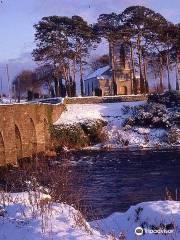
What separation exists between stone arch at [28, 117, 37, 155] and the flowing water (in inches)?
108

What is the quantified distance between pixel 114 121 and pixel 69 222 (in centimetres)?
4030

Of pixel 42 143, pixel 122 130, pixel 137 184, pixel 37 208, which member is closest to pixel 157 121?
pixel 122 130

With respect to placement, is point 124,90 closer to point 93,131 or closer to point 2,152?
point 93,131

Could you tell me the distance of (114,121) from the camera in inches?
1907

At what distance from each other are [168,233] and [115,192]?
13.5 meters

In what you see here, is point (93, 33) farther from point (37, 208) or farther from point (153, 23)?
point (37, 208)

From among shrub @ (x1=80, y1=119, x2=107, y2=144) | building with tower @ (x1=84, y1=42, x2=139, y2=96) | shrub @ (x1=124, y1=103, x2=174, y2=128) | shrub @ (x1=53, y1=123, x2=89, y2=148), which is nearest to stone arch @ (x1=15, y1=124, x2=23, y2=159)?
shrub @ (x1=53, y1=123, x2=89, y2=148)

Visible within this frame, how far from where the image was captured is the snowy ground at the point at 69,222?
7.60m

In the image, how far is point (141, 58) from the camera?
208 ft

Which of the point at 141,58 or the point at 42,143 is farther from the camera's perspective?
the point at 141,58

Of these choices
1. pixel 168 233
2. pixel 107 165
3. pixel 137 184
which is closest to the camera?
pixel 168 233

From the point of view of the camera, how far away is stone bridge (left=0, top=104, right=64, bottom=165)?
106ft

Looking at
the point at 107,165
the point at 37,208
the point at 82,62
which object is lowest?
the point at 107,165

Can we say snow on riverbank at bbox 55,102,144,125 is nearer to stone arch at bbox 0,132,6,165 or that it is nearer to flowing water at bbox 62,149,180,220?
flowing water at bbox 62,149,180,220
